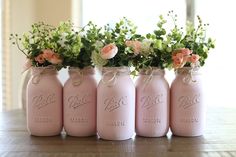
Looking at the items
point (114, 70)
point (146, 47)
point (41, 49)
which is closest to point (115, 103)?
point (114, 70)

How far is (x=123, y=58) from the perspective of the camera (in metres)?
1.29

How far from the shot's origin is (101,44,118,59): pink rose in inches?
48.0

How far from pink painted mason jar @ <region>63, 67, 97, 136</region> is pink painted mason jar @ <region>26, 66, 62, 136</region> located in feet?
0.10

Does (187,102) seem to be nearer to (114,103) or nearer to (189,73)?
(189,73)

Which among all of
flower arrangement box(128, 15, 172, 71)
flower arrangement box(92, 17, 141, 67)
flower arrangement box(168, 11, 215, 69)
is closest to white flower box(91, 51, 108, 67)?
flower arrangement box(92, 17, 141, 67)

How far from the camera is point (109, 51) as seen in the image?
4.00 feet

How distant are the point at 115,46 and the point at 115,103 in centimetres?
18

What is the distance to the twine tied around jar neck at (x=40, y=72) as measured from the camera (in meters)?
1.33

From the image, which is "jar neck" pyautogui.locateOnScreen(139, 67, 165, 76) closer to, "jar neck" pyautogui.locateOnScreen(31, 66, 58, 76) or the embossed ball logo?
the embossed ball logo

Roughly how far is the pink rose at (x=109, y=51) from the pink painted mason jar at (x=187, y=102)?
0.26 meters

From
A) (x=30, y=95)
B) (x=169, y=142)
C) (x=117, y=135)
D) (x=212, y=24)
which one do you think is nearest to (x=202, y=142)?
(x=169, y=142)

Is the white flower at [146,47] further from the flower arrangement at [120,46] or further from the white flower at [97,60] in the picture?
the white flower at [97,60]

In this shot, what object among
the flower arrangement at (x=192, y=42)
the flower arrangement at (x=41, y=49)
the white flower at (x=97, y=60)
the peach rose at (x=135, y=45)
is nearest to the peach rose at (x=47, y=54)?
the flower arrangement at (x=41, y=49)

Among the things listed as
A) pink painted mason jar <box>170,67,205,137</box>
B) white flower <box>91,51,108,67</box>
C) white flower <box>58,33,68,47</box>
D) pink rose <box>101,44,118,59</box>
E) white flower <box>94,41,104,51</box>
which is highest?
white flower <box>58,33,68,47</box>
